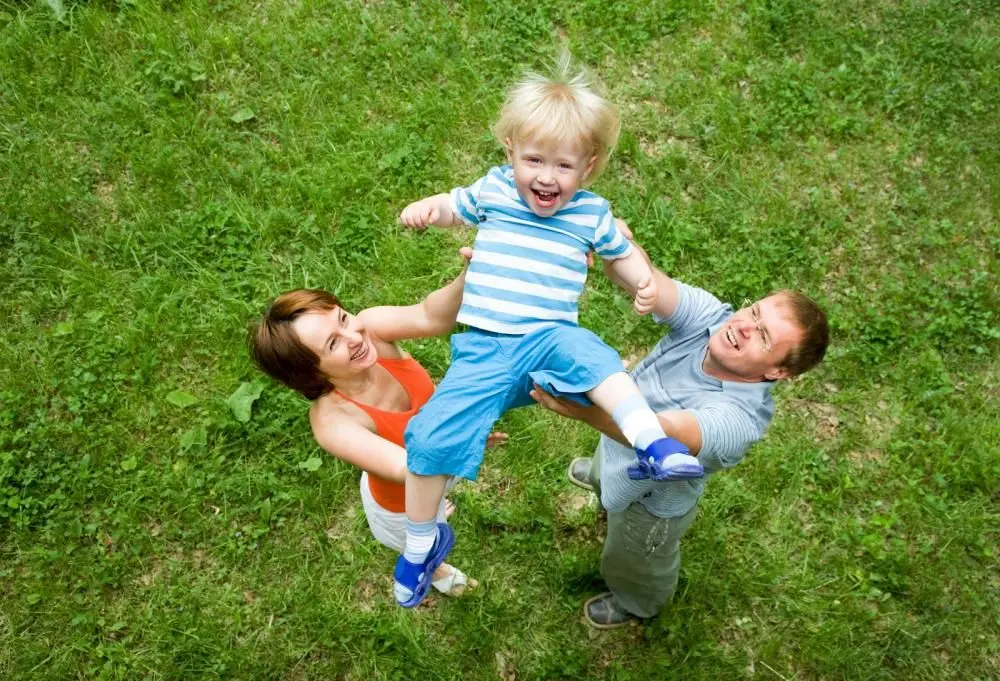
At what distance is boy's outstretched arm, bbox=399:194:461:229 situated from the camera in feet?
11.3

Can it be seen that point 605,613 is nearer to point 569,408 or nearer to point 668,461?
point 569,408

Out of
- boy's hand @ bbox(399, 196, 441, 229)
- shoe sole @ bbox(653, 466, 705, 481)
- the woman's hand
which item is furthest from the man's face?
boy's hand @ bbox(399, 196, 441, 229)

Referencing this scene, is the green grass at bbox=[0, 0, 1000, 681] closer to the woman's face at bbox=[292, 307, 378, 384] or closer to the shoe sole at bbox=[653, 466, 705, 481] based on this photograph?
the woman's face at bbox=[292, 307, 378, 384]

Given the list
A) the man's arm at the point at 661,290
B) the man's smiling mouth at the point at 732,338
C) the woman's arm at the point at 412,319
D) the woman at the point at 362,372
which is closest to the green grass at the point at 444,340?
the woman at the point at 362,372

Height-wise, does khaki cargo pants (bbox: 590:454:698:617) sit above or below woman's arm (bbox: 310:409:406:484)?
below

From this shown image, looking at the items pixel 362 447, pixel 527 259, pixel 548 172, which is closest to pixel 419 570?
pixel 362 447

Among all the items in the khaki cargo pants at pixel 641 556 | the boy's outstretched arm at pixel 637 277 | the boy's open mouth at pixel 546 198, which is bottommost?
the khaki cargo pants at pixel 641 556

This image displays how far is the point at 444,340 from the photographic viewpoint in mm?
5465

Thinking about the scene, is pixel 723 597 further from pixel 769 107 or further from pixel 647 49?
pixel 647 49

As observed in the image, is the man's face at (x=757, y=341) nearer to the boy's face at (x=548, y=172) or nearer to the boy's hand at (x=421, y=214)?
the boy's face at (x=548, y=172)

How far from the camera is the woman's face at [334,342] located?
3307 mm

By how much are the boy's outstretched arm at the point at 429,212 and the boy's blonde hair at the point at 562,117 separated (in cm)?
37

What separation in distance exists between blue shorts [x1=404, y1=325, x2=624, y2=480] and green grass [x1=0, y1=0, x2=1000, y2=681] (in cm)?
181

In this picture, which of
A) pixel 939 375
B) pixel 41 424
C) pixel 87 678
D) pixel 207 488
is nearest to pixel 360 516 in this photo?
pixel 207 488
